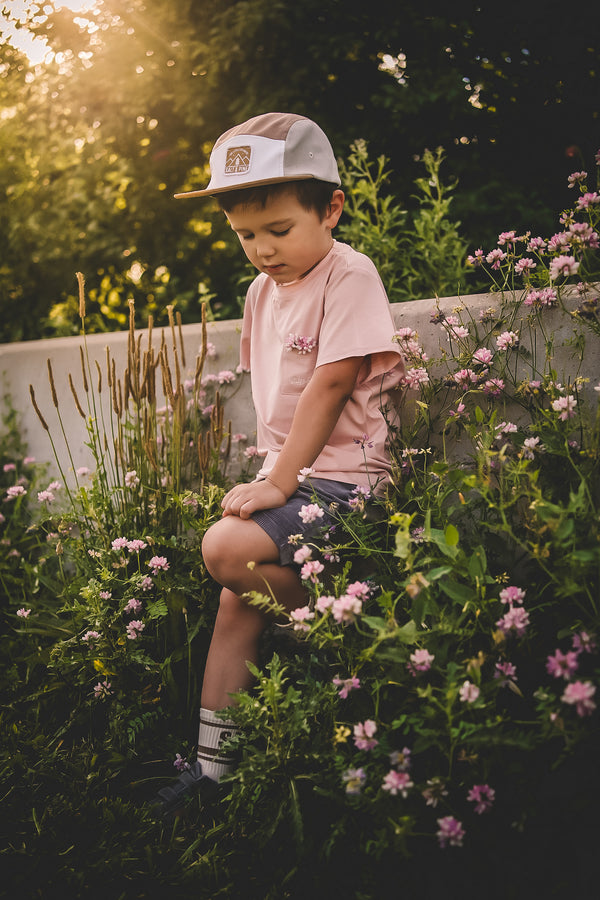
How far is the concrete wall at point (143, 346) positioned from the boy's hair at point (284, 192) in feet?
1.49

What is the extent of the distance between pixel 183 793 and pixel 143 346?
198cm

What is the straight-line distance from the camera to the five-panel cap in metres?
1.72

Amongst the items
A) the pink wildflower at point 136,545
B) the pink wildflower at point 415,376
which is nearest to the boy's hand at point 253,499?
the pink wildflower at point 136,545

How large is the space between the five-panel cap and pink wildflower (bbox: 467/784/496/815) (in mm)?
1466

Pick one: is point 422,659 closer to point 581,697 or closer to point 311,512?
point 581,697

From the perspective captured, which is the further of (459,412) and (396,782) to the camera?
(459,412)

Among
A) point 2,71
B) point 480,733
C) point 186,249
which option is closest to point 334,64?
point 186,249

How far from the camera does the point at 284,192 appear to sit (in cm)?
176

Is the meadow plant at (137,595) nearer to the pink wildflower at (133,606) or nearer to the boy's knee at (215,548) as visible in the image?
the pink wildflower at (133,606)

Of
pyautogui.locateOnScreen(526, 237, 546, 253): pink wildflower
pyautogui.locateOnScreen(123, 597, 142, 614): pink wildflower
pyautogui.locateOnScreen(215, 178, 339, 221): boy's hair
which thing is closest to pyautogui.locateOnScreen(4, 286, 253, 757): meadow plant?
pyautogui.locateOnScreen(123, 597, 142, 614): pink wildflower

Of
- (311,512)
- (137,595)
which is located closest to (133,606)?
(137,595)

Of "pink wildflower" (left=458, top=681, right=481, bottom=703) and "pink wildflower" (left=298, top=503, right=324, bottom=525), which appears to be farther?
"pink wildflower" (left=298, top=503, right=324, bottom=525)

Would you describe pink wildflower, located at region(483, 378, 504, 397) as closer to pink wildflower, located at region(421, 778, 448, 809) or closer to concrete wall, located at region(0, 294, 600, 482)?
concrete wall, located at region(0, 294, 600, 482)

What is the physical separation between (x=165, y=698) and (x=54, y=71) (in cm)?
388
